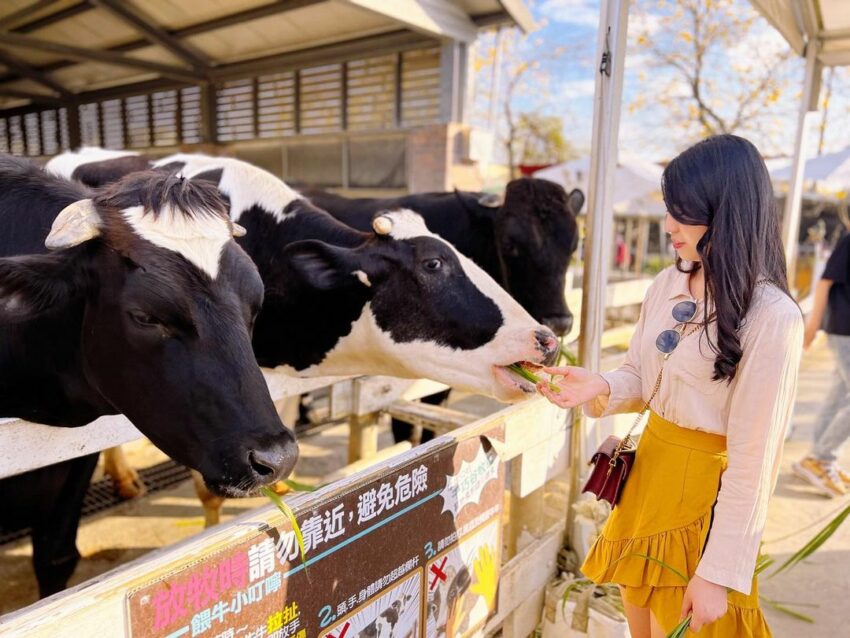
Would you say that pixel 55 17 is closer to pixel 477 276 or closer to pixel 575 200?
pixel 575 200

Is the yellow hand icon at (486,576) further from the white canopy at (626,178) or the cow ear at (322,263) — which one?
the white canopy at (626,178)

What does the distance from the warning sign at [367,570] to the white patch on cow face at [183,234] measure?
0.70 meters

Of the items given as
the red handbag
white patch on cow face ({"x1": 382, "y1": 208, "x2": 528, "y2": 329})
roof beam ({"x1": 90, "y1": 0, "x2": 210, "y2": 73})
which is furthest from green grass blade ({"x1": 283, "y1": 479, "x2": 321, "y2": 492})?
roof beam ({"x1": 90, "y1": 0, "x2": 210, "y2": 73})

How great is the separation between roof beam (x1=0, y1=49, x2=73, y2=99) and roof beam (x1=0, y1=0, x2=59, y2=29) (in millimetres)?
2073

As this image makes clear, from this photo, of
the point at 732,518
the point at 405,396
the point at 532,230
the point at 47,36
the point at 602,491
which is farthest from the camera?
the point at 47,36

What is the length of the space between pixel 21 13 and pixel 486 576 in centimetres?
1006

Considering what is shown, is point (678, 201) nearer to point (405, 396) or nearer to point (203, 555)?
point (203, 555)

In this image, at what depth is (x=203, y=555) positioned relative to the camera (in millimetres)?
1313

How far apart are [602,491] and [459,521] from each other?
1.53ft

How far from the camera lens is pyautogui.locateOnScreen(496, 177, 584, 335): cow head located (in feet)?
12.8

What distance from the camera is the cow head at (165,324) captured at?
1.66 meters

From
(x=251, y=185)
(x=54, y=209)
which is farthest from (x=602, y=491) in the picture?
(x=251, y=185)

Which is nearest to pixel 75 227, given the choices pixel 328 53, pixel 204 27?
pixel 328 53

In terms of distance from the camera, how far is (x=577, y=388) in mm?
2027
